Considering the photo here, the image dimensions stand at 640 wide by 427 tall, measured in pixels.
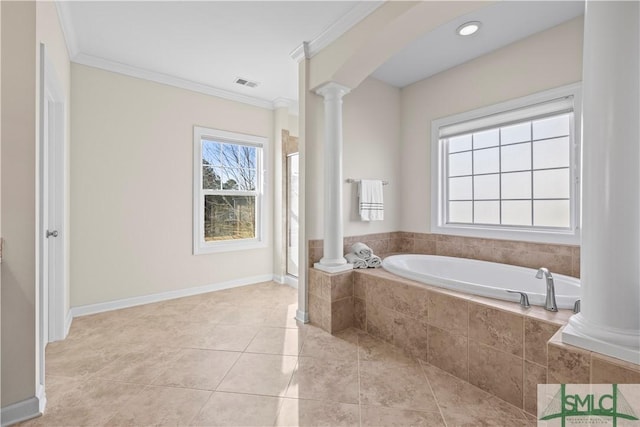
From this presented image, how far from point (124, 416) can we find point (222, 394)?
48 cm

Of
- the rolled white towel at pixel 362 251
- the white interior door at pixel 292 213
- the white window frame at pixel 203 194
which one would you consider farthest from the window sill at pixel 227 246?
the rolled white towel at pixel 362 251

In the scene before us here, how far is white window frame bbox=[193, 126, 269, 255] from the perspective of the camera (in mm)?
3504

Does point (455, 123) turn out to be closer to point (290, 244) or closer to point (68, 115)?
point (290, 244)

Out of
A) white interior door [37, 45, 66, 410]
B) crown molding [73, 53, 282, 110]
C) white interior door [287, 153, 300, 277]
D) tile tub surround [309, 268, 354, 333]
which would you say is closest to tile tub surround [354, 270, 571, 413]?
tile tub surround [309, 268, 354, 333]

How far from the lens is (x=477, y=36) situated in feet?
8.17

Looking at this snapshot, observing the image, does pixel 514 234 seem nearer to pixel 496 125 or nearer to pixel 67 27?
pixel 496 125

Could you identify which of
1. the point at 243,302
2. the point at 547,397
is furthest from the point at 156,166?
the point at 547,397

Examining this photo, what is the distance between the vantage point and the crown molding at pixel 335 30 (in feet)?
6.98

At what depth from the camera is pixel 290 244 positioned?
13.6 ft

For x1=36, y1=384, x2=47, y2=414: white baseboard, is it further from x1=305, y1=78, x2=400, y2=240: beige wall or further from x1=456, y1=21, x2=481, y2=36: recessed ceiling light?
x1=456, y1=21, x2=481, y2=36: recessed ceiling light

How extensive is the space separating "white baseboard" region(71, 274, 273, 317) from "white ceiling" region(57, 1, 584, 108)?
7.65ft

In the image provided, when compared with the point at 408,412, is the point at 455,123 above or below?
above

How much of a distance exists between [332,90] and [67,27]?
2149 mm

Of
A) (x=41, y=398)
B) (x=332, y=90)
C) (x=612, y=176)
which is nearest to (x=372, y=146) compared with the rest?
(x=332, y=90)
